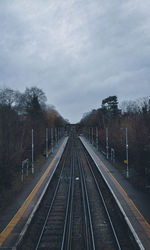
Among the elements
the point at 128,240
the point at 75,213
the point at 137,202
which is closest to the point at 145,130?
the point at 137,202

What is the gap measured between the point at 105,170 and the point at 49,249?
1359 centimetres

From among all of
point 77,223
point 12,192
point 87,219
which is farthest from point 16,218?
point 12,192

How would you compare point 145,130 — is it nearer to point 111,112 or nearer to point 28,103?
point 28,103

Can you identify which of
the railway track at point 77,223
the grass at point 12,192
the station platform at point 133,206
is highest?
the grass at point 12,192

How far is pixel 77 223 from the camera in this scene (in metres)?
10.0

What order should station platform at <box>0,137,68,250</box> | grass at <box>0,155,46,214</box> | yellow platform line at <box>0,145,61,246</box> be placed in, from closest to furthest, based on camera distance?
station platform at <box>0,137,68,250</box>
yellow platform line at <box>0,145,61,246</box>
grass at <box>0,155,46,214</box>

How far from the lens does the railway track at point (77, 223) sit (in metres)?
8.00

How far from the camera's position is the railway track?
26.2 ft

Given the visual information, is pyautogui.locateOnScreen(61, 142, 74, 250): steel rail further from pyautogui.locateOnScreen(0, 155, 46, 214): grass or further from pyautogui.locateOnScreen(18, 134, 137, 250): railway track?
pyautogui.locateOnScreen(0, 155, 46, 214): grass

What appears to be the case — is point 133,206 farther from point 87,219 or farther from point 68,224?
point 68,224

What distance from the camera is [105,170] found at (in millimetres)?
20688

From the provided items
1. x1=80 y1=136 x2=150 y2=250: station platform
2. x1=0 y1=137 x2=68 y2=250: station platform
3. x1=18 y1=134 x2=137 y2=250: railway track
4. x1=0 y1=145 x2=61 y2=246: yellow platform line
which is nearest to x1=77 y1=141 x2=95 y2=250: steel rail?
x1=18 y1=134 x2=137 y2=250: railway track

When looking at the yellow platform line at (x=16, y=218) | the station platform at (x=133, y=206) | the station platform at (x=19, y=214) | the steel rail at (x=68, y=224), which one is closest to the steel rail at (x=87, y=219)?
the steel rail at (x=68, y=224)

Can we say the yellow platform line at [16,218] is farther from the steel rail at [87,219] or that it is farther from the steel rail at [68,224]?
the steel rail at [87,219]
